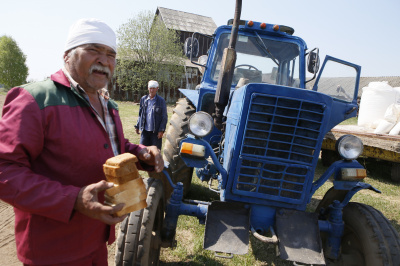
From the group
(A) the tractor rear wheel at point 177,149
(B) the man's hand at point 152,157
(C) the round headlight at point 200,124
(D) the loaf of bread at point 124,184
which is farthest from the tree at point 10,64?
(D) the loaf of bread at point 124,184

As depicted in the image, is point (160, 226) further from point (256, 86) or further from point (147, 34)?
point (147, 34)

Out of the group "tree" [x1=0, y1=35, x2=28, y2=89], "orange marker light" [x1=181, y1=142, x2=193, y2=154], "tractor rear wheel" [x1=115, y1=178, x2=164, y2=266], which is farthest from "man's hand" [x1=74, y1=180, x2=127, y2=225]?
"tree" [x1=0, y1=35, x2=28, y2=89]

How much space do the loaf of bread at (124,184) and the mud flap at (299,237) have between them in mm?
1397

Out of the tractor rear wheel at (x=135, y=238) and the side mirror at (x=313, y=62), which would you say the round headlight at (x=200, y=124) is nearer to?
the tractor rear wheel at (x=135, y=238)

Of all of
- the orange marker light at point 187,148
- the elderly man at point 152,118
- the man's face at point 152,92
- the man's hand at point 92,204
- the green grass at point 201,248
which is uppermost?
the man's hand at point 92,204

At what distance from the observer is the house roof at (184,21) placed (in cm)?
2781

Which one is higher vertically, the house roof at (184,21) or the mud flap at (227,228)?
the house roof at (184,21)

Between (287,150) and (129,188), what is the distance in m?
1.54

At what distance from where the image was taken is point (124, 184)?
1301 millimetres

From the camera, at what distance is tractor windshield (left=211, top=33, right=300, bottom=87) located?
4008 millimetres

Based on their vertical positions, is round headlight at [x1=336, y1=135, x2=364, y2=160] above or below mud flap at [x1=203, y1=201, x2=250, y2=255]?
above

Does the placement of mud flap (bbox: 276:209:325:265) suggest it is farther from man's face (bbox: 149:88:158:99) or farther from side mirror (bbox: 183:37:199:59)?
man's face (bbox: 149:88:158:99)

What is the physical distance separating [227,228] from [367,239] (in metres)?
1.16

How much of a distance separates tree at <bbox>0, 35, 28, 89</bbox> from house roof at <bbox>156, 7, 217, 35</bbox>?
61.6 feet
